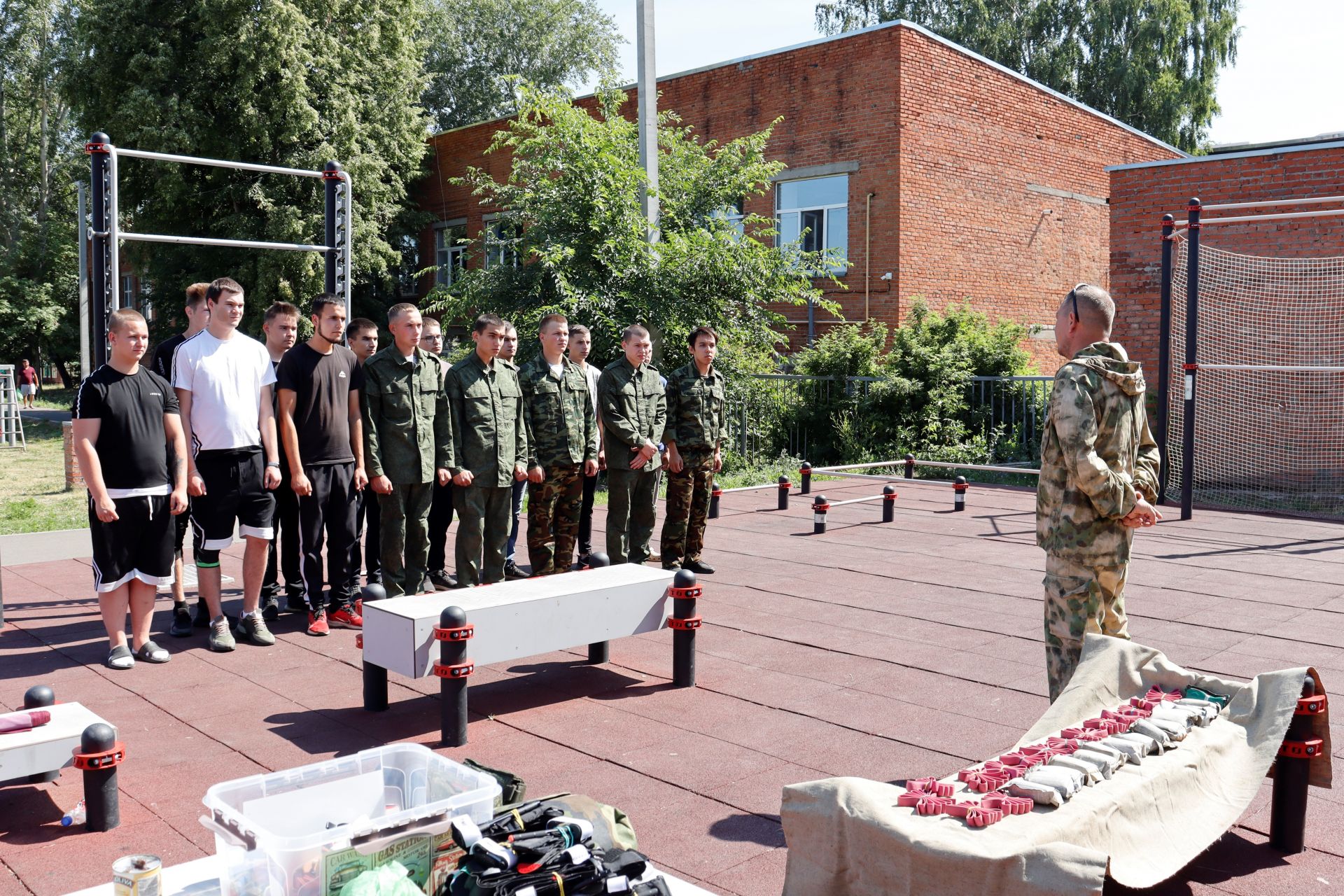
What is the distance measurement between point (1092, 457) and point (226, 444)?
513 cm

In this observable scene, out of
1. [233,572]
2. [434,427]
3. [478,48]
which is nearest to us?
[434,427]

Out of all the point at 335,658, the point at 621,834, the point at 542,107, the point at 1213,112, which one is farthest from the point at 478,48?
the point at 621,834

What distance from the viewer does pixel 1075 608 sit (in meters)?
4.79

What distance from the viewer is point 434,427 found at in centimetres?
784

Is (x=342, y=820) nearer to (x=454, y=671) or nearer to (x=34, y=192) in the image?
(x=454, y=671)

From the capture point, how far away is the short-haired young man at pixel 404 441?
25.0 feet

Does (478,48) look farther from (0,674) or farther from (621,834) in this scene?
(621,834)

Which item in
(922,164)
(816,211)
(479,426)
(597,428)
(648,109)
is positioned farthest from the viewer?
(816,211)

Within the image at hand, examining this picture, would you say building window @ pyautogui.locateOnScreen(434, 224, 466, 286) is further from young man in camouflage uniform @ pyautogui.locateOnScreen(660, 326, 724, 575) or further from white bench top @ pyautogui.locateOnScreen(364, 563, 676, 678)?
white bench top @ pyautogui.locateOnScreen(364, 563, 676, 678)

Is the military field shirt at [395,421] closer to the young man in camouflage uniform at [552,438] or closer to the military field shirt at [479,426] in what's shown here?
the military field shirt at [479,426]

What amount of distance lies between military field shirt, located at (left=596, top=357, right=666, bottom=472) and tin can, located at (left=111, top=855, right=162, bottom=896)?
5.93 meters

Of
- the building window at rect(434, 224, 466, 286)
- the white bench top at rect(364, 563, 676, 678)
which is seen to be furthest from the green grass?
the building window at rect(434, 224, 466, 286)

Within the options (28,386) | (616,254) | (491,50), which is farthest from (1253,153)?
(28,386)

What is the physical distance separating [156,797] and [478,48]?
153ft
